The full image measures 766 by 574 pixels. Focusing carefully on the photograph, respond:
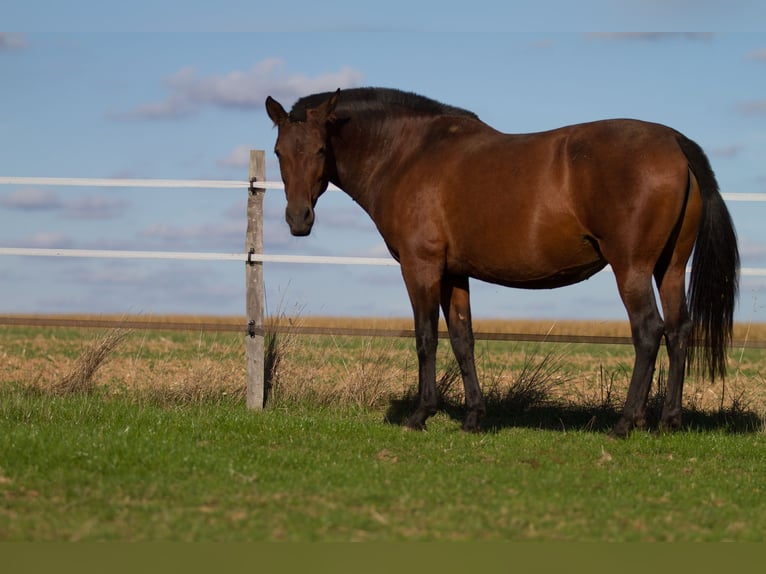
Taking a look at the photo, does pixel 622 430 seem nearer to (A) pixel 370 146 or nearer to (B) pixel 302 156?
(A) pixel 370 146

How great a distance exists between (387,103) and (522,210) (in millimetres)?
1742

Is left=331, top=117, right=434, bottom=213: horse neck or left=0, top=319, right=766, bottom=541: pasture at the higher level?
left=331, top=117, right=434, bottom=213: horse neck

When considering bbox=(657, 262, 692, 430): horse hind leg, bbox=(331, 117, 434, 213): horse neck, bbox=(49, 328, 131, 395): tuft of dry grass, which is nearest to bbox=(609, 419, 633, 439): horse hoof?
bbox=(657, 262, 692, 430): horse hind leg

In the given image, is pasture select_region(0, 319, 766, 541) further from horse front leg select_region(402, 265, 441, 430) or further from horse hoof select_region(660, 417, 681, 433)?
horse front leg select_region(402, 265, 441, 430)

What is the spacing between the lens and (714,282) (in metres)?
7.00

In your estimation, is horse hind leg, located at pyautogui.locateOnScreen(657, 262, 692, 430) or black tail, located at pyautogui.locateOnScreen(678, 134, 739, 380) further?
horse hind leg, located at pyautogui.locateOnScreen(657, 262, 692, 430)

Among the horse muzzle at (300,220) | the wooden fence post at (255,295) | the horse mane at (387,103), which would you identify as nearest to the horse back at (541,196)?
the horse mane at (387,103)

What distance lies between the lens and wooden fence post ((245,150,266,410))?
8.68 metres

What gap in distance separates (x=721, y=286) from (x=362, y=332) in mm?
3305

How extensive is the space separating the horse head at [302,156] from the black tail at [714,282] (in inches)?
118

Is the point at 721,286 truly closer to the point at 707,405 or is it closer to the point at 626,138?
the point at 626,138

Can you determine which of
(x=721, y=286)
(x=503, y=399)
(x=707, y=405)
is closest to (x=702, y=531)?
(x=721, y=286)

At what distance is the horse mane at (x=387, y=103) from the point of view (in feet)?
25.3

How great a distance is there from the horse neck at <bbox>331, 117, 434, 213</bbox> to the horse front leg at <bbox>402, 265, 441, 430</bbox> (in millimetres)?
889
